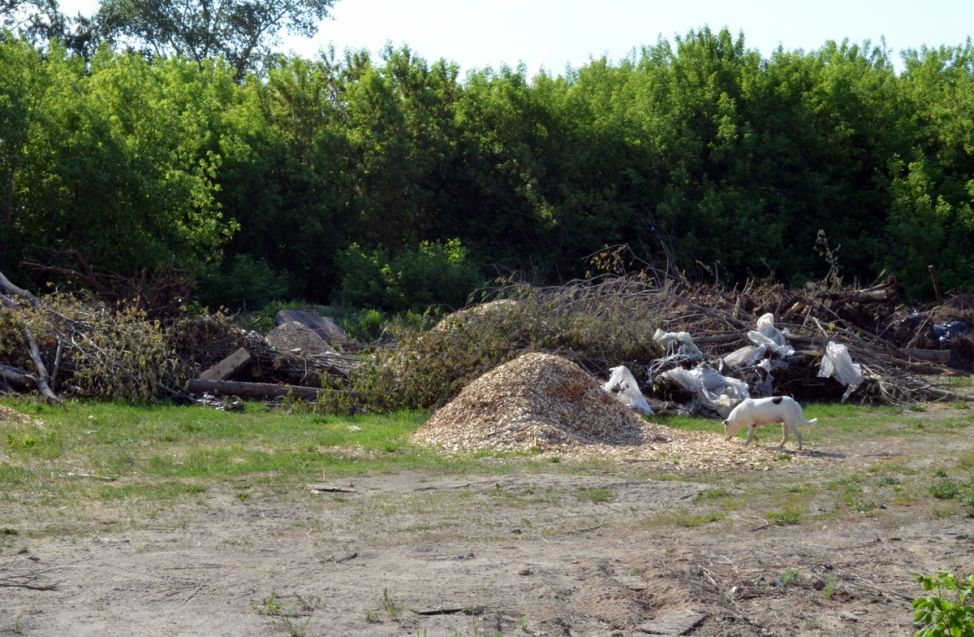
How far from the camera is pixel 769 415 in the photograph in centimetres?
1340

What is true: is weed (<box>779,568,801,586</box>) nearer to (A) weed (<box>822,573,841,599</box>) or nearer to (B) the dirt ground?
(B) the dirt ground

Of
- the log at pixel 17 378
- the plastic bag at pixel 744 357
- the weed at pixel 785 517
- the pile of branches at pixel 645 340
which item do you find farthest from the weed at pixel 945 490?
the log at pixel 17 378

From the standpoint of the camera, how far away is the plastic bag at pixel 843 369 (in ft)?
59.0

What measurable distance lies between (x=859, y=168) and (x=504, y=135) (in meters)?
9.12

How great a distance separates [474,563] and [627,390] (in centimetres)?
844

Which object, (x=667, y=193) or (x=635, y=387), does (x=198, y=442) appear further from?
(x=667, y=193)

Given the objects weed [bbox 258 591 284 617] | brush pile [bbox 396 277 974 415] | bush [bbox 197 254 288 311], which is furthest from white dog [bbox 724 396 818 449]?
bush [bbox 197 254 288 311]

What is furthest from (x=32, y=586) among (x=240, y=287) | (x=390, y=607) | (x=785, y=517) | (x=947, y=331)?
(x=947, y=331)

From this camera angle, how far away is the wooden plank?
17.8 m

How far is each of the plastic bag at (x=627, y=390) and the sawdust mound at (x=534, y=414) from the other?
1468 mm

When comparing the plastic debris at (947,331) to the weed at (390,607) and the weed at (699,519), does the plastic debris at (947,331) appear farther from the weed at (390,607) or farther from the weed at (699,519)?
the weed at (390,607)

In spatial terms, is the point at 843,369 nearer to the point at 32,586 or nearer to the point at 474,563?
the point at 474,563

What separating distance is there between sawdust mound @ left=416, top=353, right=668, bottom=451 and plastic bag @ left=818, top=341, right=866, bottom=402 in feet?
15.3

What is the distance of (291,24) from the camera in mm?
53469
